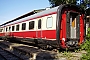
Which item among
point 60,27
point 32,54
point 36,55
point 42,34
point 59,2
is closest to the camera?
point 36,55

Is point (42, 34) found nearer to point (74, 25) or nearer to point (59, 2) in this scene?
point (74, 25)

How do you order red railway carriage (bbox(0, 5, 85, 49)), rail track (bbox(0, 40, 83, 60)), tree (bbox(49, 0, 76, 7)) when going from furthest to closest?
tree (bbox(49, 0, 76, 7)) < red railway carriage (bbox(0, 5, 85, 49)) < rail track (bbox(0, 40, 83, 60))

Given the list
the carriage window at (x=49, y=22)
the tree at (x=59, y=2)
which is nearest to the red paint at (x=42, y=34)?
the carriage window at (x=49, y=22)

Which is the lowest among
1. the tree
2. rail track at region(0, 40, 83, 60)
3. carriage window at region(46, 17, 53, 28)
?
rail track at region(0, 40, 83, 60)

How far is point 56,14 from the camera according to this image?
11734 mm

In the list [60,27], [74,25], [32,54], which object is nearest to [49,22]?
[60,27]

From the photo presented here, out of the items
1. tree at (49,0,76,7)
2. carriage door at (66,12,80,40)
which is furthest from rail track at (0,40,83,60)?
tree at (49,0,76,7)

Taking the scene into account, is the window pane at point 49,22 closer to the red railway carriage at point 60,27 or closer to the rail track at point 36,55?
the red railway carriage at point 60,27

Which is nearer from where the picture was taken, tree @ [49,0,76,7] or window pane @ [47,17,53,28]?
window pane @ [47,17,53,28]

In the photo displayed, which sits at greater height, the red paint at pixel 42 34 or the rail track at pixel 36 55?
the red paint at pixel 42 34

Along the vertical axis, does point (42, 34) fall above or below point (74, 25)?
below

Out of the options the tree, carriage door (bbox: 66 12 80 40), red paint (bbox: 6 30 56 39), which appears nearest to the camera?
red paint (bbox: 6 30 56 39)

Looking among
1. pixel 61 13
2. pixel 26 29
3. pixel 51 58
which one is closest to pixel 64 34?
pixel 61 13

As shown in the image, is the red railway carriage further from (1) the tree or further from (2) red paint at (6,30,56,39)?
(1) the tree
